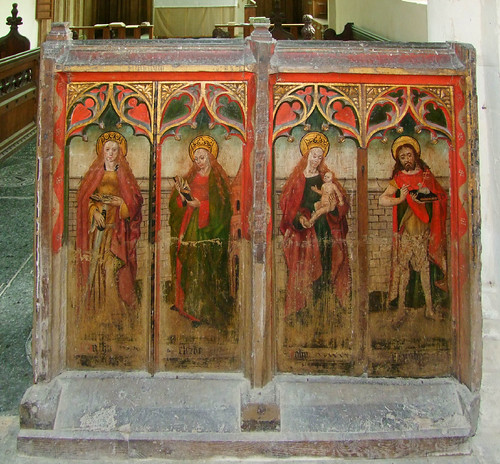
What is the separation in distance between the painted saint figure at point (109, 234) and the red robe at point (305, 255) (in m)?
1.00

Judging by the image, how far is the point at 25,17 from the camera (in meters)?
11.7

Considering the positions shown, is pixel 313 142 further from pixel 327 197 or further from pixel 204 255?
pixel 204 255

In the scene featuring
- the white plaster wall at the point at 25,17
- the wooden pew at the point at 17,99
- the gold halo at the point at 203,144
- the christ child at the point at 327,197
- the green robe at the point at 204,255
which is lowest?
the green robe at the point at 204,255

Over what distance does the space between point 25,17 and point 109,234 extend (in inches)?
403

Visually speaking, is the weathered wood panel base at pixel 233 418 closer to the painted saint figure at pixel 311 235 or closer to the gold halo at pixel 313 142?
the painted saint figure at pixel 311 235

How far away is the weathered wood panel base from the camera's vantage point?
3260 mm

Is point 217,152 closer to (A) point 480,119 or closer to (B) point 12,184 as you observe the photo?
(A) point 480,119

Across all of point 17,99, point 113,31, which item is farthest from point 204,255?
point 113,31

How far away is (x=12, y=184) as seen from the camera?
6.29 meters

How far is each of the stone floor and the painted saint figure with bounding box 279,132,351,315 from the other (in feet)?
3.49

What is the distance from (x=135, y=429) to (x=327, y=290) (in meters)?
1.51

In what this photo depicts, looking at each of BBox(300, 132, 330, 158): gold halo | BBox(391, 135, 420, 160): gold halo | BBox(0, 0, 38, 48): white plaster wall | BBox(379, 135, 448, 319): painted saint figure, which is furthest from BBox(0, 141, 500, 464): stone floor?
BBox(0, 0, 38, 48): white plaster wall

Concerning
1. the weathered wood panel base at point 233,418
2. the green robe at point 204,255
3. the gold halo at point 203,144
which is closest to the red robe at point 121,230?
the green robe at point 204,255

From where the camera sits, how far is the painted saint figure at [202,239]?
11.6 ft
